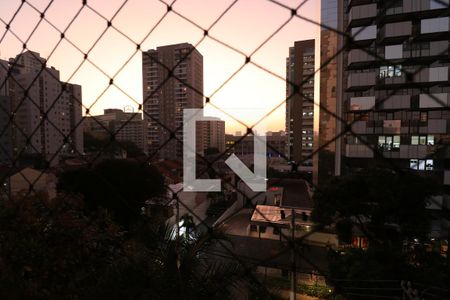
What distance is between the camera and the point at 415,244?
132 inches

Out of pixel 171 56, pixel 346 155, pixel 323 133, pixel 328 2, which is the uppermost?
pixel 171 56

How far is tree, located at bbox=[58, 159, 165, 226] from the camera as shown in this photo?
582 cm

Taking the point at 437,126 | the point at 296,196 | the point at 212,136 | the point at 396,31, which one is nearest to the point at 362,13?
the point at 396,31

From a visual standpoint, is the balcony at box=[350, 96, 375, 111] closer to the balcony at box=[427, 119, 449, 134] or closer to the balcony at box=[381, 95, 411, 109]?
the balcony at box=[381, 95, 411, 109]

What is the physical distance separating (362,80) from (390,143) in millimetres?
1315

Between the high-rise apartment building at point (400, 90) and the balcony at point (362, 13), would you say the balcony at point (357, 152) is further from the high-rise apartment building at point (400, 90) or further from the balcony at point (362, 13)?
the balcony at point (362, 13)

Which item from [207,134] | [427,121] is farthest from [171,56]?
[427,121]

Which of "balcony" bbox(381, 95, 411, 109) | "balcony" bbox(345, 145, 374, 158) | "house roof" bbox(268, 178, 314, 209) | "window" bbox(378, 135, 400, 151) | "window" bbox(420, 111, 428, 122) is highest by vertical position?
"balcony" bbox(381, 95, 411, 109)

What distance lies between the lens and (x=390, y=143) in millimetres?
5414

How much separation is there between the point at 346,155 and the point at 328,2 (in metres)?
3.17

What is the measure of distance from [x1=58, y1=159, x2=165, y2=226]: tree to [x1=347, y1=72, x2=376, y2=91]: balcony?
180 inches

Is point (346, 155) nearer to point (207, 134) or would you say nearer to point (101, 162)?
point (101, 162)

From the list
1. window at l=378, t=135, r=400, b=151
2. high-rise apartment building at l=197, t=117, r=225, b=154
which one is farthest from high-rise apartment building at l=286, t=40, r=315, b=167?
window at l=378, t=135, r=400, b=151

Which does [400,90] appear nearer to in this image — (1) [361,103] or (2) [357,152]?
(1) [361,103]
